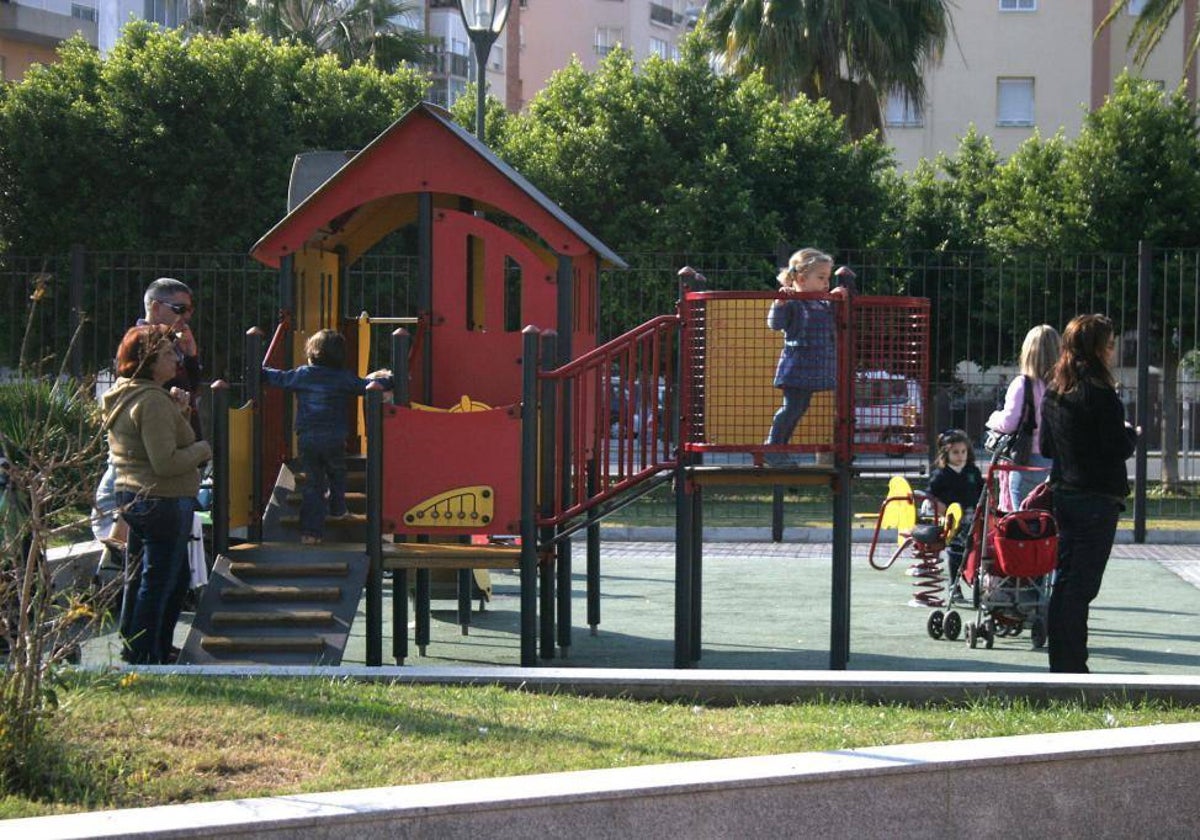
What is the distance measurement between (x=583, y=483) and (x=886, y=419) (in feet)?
5.45

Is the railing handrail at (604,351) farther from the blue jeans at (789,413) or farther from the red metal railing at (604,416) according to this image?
the blue jeans at (789,413)

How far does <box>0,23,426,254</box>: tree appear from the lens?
24547 mm

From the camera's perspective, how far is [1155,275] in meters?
24.8

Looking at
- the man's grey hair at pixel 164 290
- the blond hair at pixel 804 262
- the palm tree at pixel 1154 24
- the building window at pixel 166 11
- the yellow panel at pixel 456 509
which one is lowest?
the yellow panel at pixel 456 509

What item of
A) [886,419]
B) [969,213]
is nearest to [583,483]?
[886,419]

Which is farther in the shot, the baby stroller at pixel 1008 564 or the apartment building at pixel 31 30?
the apartment building at pixel 31 30

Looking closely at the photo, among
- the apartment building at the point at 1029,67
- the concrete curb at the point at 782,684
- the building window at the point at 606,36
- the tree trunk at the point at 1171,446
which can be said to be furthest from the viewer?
the building window at the point at 606,36

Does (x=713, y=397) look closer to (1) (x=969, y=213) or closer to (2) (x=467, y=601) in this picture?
(2) (x=467, y=601)

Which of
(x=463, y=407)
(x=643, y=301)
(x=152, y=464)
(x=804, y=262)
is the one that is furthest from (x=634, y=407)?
(x=643, y=301)

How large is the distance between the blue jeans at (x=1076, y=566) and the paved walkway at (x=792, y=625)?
1040 mm

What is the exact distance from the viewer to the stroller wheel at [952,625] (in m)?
10.6

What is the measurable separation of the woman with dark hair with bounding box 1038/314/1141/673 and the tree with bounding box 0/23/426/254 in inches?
701

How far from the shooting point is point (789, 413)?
30.2 feet

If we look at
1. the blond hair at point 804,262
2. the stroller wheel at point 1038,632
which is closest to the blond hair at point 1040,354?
the blond hair at point 804,262
